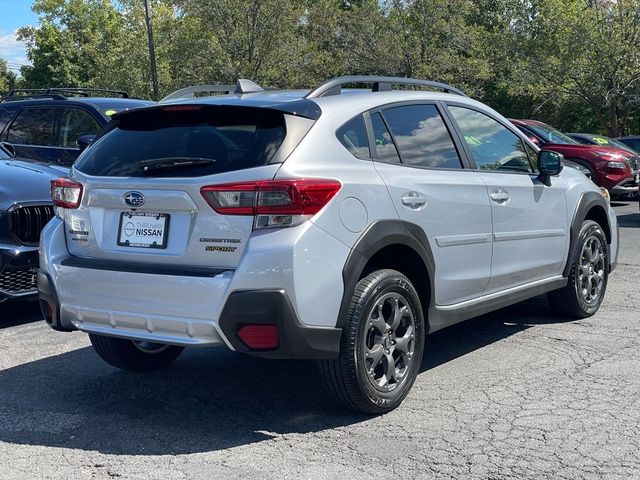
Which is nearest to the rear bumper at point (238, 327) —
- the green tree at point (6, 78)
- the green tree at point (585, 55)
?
the green tree at point (585, 55)

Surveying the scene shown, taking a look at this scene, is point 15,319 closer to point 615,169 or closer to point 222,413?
point 222,413

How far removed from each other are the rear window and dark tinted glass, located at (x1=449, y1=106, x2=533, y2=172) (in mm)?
1666

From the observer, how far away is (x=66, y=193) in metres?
4.53

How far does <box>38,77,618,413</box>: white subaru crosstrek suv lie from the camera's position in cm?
383

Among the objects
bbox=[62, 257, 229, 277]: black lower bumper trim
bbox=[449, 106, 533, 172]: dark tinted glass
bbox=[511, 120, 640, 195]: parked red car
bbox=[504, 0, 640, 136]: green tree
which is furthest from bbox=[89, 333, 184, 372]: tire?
bbox=[504, 0, 640, 136]: green tree

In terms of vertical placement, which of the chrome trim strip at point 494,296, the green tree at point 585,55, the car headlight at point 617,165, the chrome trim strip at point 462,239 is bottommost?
the car headlight at point 617,165

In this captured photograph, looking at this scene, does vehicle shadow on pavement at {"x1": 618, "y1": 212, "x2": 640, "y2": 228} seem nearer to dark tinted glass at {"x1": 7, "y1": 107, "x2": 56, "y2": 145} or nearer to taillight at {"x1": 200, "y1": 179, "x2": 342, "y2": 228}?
dark tinted glass at {"x1": 7, "y1": 107, "x2": 56, "y2": 145}

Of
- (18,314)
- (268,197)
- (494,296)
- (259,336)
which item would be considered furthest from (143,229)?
(18,314)

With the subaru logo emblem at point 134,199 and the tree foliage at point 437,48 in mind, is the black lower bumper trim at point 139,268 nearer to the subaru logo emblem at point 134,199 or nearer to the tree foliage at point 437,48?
the subaru logo emblem at point 134,199

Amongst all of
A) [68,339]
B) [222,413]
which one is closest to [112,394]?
[222,413]

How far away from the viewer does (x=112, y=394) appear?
15.9 ft

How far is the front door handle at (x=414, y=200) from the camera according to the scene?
4.44 m

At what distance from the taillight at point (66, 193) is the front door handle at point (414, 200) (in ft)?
5.81

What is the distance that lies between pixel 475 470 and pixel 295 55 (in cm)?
2885
